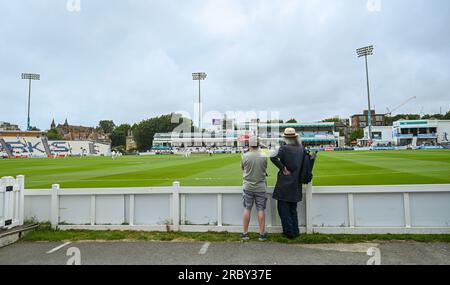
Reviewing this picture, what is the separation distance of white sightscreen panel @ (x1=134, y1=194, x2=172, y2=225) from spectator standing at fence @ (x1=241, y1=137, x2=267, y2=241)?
5.20ft

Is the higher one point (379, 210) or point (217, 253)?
point (379, 210)

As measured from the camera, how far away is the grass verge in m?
5.18

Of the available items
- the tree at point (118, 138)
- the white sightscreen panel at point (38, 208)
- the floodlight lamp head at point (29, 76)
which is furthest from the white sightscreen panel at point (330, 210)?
the tree at point (118, 138)

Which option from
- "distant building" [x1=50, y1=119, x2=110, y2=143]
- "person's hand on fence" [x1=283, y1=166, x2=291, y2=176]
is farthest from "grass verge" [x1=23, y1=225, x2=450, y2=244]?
"distant building" [x1=50, y1=119, x2=110, y2=143]

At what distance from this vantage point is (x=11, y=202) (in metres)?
5.66

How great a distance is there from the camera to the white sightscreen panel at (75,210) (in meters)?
6.08

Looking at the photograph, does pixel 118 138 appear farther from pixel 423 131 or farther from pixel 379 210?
pixel 379 210

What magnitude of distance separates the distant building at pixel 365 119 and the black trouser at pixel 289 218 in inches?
6148

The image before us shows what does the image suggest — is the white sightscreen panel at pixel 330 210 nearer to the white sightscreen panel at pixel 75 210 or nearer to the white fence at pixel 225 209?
the white fence at pixel 225 209

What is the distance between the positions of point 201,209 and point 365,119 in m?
159

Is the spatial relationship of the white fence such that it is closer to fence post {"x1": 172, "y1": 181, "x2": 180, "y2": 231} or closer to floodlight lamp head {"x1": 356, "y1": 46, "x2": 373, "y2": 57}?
fence post {"x1": 172, "y1": 181, "x2": 180, "y2": 231}

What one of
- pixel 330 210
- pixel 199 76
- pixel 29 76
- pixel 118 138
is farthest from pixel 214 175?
pixel 118 138
